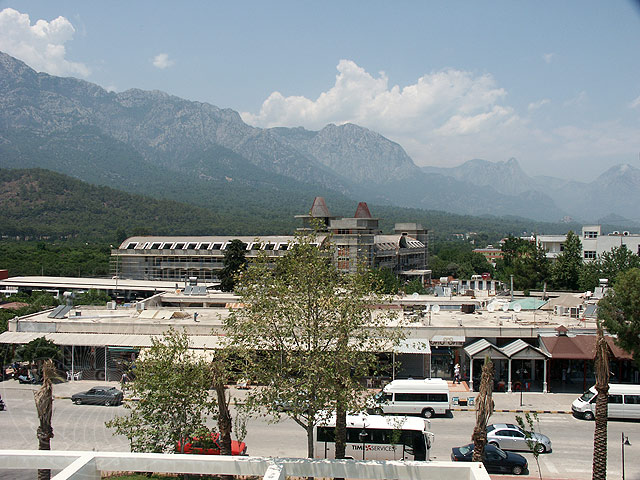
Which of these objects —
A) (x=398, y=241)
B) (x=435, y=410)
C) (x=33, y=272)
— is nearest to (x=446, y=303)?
(x=435, y=410)

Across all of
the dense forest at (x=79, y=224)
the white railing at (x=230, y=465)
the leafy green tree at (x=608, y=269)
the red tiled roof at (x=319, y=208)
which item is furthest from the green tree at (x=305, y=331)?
the dense forest at (x=79, y=224)

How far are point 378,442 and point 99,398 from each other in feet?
42.6

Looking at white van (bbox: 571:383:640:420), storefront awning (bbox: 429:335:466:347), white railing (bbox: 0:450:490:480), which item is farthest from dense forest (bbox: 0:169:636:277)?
white railing (bbox: 0:450:490:480)

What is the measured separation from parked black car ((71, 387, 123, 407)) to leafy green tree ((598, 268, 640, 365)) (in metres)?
20.6

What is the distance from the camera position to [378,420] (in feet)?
59.1

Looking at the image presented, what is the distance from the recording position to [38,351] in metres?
26.8

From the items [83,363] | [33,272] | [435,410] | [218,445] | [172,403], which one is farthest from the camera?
[33,272]

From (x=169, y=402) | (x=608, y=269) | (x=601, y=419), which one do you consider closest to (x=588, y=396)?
(x=601, y=419)

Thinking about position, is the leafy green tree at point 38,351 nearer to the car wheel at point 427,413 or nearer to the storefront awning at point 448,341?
the car wheel at point 427,413

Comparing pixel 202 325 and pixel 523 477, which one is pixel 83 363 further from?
pixel 523 477

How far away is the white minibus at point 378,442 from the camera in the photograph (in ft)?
57.0

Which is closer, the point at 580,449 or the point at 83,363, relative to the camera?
the point at 580,449

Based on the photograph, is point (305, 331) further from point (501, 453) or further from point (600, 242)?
point (600, 242)

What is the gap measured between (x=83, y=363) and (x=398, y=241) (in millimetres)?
60894
